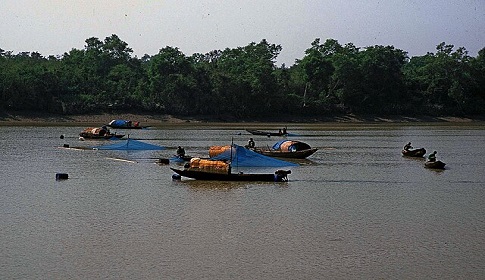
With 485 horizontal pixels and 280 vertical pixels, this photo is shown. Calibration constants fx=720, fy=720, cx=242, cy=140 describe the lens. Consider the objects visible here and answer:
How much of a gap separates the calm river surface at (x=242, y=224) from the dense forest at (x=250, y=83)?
43568 millimetres

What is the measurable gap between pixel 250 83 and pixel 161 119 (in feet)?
35.8

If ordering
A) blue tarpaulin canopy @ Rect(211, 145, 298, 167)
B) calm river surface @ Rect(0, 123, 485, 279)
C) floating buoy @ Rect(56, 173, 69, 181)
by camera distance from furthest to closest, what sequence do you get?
blue tarpaulin canopy @ Rect(211, 145, 298, 167), floating buoy @ Rect(56, 173, 69, 181), calm river surface @ Rect(0, 123, 485, 279)

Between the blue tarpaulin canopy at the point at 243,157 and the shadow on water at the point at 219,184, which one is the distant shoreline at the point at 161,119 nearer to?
the blue tarpaulin canopy at the point at 243,157

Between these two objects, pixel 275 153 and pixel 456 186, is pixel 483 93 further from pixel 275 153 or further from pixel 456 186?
pixel 456 186

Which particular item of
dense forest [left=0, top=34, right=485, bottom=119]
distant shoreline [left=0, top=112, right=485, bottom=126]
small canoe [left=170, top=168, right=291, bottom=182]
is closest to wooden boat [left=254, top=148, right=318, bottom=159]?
small canoe [left=170, top=168, right=291, bottom=182]

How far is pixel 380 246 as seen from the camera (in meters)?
14.2

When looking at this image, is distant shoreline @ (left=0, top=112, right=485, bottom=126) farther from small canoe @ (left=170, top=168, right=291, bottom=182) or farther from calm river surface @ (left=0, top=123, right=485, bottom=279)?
small canoe @ (left=170, top=168, right=291, bottom=182)

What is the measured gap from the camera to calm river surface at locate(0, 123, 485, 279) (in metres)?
12.6

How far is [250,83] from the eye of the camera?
76.8 metres

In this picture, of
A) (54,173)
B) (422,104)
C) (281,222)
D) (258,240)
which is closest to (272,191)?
(281,222)

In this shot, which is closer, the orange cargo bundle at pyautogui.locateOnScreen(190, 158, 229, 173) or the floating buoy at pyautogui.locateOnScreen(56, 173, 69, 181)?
the orange cargo bundle at pyautogui.locateOnScreen(190, 158, 229, 173)

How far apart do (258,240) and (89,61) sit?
7231cm

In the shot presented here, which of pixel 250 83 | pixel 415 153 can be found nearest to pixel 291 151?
pixel 415 153

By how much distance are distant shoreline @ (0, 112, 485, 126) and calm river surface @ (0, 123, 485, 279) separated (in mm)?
39376
